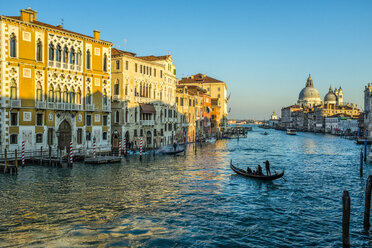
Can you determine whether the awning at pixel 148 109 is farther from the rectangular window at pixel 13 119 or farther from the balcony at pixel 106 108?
the rectangular window at pixel 13 119

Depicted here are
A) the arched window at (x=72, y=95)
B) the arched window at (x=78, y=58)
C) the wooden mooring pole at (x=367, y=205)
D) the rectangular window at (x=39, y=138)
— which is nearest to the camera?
the wooden mooring pole at (x=367, y=205)

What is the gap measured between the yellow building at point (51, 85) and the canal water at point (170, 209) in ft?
15.3

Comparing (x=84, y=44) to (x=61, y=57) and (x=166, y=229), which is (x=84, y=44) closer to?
(x=61, y=57)

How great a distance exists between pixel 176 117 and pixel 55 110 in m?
22.6

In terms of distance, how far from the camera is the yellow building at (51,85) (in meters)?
27.0

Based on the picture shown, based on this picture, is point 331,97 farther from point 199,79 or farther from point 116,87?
point 116,87

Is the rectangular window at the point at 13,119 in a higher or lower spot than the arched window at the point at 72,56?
lower

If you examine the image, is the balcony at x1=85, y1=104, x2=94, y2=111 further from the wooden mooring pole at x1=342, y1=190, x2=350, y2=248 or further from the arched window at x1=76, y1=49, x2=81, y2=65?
the wooden mooring pole at x1=342, y1=190, x2=350, y2=248

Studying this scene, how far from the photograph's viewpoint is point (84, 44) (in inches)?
1280

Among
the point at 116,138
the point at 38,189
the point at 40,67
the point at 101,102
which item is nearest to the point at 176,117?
the point at 116,138

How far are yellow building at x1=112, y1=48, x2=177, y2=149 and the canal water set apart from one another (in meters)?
12.8

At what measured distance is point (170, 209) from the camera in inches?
625

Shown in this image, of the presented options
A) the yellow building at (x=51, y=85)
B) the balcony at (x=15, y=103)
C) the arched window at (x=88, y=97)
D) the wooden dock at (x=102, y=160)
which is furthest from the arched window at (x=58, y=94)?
the wooden dock at (x=102, y=160)

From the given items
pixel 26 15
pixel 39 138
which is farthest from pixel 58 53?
pixel 39 138
